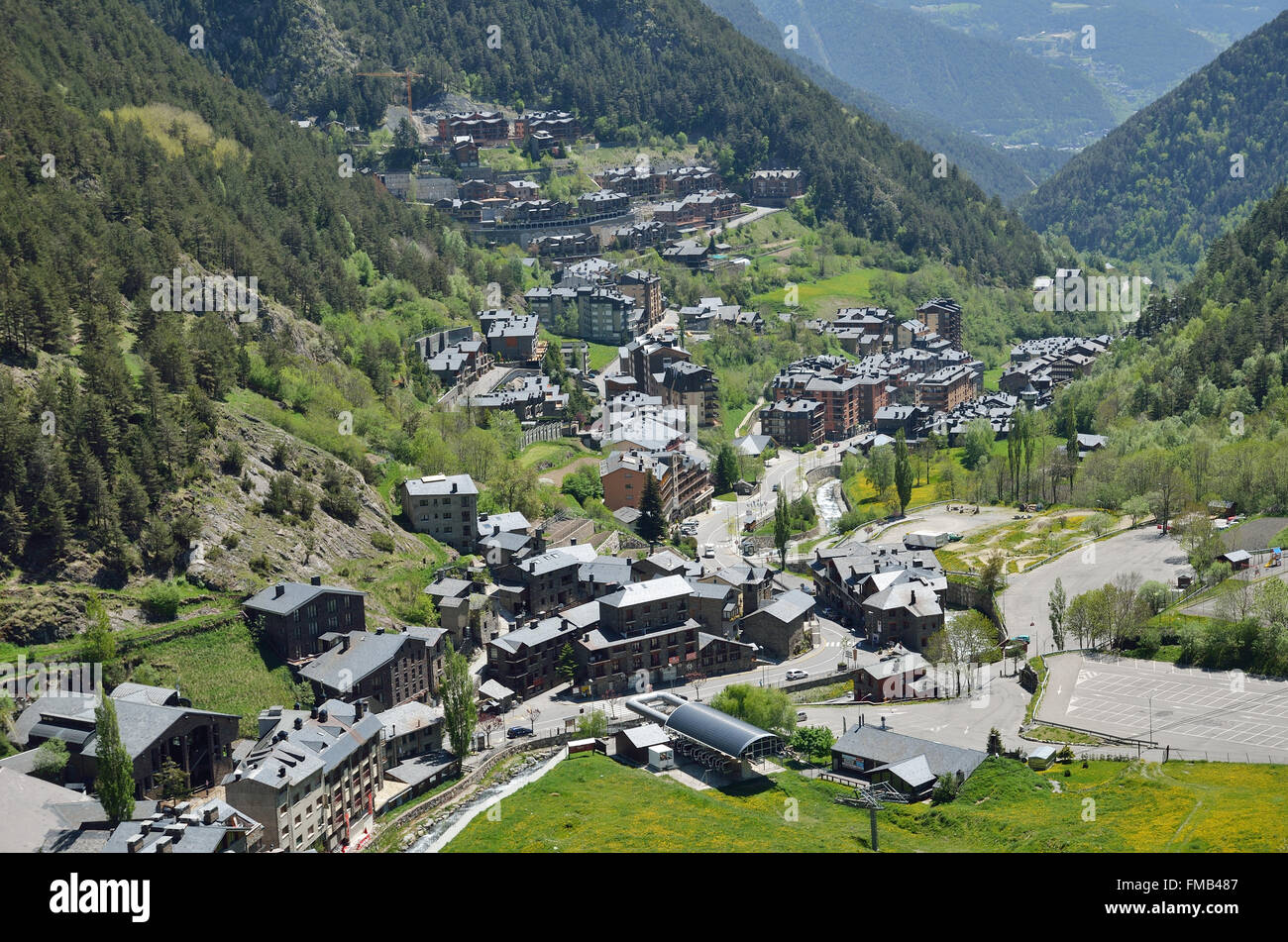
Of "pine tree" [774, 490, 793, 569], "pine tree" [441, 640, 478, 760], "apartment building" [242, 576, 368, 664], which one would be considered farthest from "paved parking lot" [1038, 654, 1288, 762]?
"apartment building" [242, 576, 368, 664]

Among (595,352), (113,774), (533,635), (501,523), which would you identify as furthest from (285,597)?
(595,352)

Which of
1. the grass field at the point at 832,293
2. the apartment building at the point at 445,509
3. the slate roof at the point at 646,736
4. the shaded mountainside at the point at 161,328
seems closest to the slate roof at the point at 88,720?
the shaded mountainside at the point at 161,328

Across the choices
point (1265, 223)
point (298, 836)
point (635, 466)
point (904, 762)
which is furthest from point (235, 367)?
point (1265, 223)

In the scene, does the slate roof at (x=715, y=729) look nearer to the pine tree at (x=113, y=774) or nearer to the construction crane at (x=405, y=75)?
the pine tree at (x=113, y=774)

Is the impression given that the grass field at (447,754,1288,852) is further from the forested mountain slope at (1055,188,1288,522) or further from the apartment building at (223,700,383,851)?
the forested mountain slope at (1055,188,1288,522)
